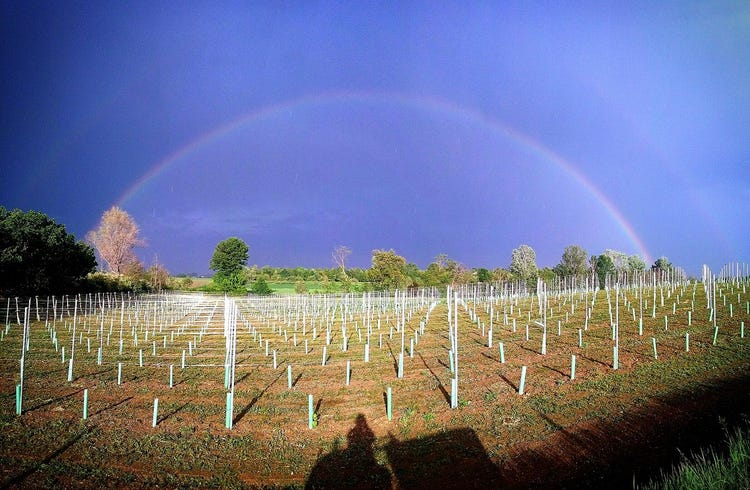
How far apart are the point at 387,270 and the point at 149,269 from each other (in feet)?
158

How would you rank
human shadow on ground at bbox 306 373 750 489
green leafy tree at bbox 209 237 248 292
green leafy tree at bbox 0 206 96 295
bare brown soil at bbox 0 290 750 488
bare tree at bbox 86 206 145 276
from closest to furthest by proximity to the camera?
human shadow on ground at bbox 306 373 750 489 < bare brown soil at bbox 0 290 750 488 < green leafy tree at bbox 0 206 96 295 < bare tree at bbox 86 206 145 276 < green leafy tree at bbox 209 237 248 292

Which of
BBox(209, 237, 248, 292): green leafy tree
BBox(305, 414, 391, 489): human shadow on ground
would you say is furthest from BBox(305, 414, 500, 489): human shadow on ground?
BBox(209, 237, 248, 292): green leafy tree

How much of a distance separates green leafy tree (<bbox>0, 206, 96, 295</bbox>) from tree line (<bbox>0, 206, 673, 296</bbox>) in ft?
0.20

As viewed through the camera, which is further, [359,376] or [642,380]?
[359,376]

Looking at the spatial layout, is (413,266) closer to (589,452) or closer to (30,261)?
(30,261)

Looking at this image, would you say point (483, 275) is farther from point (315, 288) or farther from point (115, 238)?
point (115, 238)

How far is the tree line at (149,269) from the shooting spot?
3619cm

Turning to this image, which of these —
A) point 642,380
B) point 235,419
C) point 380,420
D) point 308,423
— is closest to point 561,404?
point 642,380

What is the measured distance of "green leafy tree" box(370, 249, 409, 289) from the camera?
69125 millimetres

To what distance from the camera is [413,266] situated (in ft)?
324

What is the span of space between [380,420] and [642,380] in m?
9.31

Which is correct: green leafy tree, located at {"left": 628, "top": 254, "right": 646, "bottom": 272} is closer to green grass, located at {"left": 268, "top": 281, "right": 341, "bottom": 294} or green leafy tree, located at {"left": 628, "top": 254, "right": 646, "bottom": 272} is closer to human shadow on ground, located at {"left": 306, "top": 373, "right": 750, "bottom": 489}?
green grass, located at {"left": 268, "top": 281, "right": 341, "bottom": 294}

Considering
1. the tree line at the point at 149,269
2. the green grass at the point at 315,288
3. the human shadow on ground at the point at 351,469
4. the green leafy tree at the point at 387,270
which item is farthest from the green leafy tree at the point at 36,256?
the green leafy tree at the point at 387,270

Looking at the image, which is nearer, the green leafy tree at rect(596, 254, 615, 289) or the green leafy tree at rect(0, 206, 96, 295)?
the green leafy tree at rect(0, 206, 96, 295)
